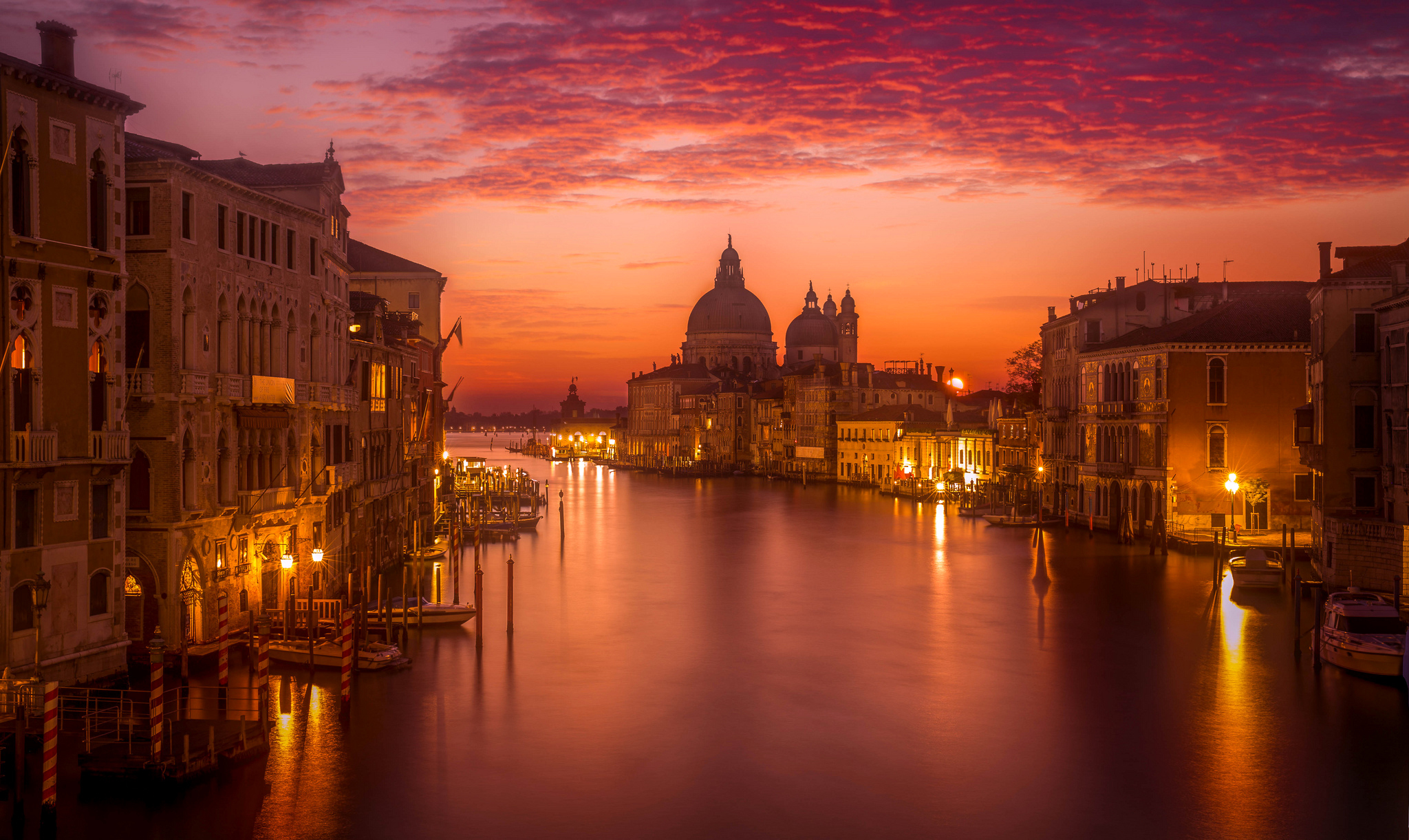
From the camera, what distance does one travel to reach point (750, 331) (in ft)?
500

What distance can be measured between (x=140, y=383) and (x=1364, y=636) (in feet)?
72.2

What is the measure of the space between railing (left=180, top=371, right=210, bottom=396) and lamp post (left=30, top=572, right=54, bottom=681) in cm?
437

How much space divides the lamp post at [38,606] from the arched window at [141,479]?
128 inches

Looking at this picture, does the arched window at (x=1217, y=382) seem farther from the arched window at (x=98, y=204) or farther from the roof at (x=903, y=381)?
the roof at (x=903, y=381)

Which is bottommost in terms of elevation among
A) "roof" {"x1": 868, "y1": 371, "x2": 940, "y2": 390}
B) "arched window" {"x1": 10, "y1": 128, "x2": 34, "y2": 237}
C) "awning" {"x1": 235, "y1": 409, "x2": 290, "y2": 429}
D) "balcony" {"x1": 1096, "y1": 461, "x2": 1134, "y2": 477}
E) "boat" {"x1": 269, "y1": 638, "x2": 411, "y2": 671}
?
"boat" {"x1": 269, "y1": 638, "x2": 411, "y2": 671}

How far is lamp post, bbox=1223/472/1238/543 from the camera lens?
139 feet

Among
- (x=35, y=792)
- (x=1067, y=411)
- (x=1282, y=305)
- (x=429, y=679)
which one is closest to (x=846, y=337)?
(x=1067, y=411)

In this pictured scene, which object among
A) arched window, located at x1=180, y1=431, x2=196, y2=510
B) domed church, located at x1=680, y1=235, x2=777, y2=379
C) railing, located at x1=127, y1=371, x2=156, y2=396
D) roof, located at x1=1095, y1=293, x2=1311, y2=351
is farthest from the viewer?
domed church, located at x1=680, y1=235, x2=777, y2=379

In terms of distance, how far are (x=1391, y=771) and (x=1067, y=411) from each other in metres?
40.6

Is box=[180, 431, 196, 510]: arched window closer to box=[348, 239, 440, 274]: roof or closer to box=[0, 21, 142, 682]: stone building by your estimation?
box=[0, 21, 142, 682]: stone building

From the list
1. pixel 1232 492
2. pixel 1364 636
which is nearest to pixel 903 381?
pixel 1232 492

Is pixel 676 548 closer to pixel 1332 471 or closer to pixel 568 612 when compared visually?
pixel 568 612

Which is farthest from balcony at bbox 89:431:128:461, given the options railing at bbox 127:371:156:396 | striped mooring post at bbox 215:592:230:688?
striped mooring post at bbox 215:592:230:688

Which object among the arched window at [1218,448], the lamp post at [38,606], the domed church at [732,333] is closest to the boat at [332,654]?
the lamp post at [38,606]
